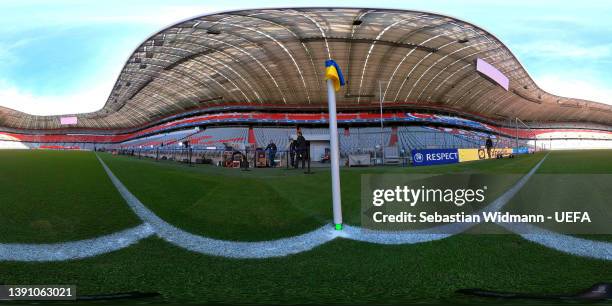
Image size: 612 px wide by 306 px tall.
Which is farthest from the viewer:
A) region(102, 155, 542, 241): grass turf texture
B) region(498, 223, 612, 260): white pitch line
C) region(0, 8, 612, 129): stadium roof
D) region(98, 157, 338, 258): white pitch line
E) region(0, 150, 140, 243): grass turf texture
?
region(0, 8, 612, 129): stadium roof

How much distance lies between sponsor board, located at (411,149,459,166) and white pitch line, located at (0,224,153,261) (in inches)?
792

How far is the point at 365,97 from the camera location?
48.8 metres

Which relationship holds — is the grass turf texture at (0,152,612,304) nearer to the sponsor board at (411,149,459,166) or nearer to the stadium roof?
the sponsor board at (411,149,459,166)

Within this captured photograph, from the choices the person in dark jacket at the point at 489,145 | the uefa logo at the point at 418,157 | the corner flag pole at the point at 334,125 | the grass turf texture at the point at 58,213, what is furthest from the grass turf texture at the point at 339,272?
the person in dark jacket at the point at 489,145

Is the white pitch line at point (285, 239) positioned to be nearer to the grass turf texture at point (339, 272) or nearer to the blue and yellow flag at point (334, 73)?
the grass turf texture at point (339, 272)

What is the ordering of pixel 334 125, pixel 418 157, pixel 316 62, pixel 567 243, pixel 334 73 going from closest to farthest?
pixel 567 243 < pixel 334 73 < pixel 334 125 < pixel 418 157 < pixel 316 62

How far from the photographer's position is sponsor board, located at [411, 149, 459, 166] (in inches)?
829

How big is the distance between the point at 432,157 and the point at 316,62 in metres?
21.1

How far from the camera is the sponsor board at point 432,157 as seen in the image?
21062 mm

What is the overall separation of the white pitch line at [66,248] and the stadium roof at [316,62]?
78.6ft

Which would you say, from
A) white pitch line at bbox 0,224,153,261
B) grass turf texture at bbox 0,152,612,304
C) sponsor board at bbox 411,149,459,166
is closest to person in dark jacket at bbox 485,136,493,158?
sponsor board at bbox 411,149,459,166

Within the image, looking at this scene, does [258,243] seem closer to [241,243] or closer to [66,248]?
[241,243]

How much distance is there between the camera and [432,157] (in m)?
21.4

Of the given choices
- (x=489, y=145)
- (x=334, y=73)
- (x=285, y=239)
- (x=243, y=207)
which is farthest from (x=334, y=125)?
(x=489, y=145)
